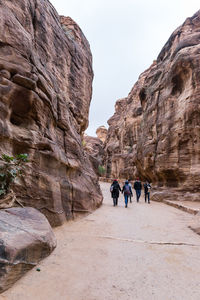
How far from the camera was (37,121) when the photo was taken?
6.30 meters

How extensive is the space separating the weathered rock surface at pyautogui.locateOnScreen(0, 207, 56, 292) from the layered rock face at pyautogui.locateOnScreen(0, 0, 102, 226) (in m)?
1.47

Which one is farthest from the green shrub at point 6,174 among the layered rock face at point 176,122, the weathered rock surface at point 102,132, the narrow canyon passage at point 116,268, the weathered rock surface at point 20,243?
the weathered rock surface at point 102,132

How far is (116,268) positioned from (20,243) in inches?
74.0

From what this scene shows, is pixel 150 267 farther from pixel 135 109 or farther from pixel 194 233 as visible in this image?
pixel 135 109

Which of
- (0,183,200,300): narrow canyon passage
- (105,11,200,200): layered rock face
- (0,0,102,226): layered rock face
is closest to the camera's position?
(0,183,200,300): narrow canyon passage

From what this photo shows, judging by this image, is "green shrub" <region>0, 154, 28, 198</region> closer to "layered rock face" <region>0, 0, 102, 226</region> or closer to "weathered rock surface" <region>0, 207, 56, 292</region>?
"layered rock face" <region>0, 0, 102, 226</region>

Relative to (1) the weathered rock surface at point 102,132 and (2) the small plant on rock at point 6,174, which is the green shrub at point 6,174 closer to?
(2) the small plant on rock at point 6,174

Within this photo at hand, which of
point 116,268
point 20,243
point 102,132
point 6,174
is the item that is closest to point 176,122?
point 116,268

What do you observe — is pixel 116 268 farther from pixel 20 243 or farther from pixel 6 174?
pixel 6 174

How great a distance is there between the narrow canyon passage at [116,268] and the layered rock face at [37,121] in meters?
1.47

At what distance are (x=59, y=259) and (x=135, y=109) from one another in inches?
1356

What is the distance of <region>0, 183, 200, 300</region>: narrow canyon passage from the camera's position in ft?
8.41

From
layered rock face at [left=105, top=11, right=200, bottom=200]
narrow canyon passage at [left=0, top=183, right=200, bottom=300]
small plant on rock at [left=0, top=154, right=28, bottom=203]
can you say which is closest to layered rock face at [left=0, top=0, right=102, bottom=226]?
small plant on rock at [left=0, top=154, right=28, bottom=203]

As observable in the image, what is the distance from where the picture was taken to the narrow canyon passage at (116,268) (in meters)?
2.56
